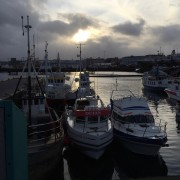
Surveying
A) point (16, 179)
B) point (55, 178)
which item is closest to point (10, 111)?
point (16, 179)

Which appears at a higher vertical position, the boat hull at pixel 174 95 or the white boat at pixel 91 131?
the white boat at pixel 91 131

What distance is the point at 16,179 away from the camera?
304 centimetres

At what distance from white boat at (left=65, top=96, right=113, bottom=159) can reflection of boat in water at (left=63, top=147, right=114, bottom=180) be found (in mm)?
557

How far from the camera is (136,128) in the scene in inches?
896

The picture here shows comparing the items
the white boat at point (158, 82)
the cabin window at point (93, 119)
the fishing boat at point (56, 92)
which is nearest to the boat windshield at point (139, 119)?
the cabin window at point (93, 119)

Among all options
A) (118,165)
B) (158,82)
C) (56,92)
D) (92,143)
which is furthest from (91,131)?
(158,82)

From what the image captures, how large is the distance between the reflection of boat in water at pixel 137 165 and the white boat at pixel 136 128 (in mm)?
449

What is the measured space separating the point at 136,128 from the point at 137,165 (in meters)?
2.76

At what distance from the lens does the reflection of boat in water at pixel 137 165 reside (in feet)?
64.3

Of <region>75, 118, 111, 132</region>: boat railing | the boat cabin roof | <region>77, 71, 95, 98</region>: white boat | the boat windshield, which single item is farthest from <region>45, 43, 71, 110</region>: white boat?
<region>75, 118, 111, 132</region>: boat railing

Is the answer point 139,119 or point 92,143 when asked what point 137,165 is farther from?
point 139,119

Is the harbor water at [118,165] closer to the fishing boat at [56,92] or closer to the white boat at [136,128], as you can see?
the white boat at [136,128]

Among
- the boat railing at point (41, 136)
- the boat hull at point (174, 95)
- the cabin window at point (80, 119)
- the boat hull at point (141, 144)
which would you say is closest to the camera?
the boat railing at point (41, 136)

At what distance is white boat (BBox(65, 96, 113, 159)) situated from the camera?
66.6 ft
